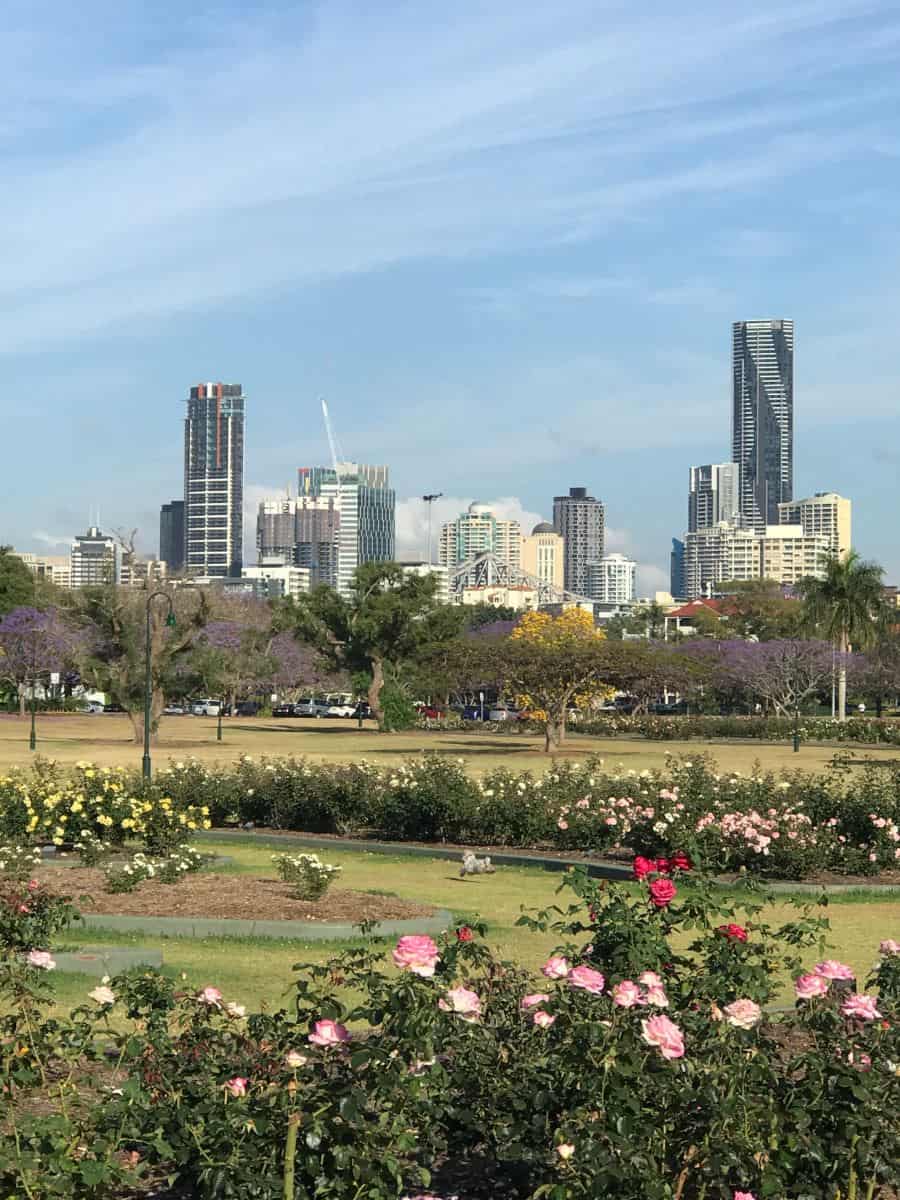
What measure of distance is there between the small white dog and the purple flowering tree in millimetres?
65567

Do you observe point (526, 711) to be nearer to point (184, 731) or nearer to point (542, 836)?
point (184, 731)

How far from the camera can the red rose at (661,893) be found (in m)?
7.89

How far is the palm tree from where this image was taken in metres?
86.4

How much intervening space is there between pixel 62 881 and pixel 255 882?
1889 mm

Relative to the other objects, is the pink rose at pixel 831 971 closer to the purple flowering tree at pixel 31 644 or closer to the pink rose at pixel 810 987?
the pink rose at pixel 810 987

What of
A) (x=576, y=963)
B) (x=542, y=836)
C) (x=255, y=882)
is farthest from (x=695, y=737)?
(x=576, y=963)

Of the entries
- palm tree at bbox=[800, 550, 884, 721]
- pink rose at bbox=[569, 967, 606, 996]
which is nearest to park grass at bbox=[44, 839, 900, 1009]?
pink rose at bbox=[569, 967, 606, 996]

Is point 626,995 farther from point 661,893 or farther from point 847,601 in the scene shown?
point 847,601

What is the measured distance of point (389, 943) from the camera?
1291 centimetres

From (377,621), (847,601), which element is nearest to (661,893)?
(377,621)

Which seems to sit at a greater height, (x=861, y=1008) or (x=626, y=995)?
(x=626, y=995)

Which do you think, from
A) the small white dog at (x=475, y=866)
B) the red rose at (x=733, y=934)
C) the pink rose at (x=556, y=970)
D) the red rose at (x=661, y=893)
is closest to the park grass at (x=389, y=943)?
the small white dog at (x=475, y=866)

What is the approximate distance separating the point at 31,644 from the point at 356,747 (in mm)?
33123

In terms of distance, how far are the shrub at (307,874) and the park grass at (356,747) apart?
983 inches
